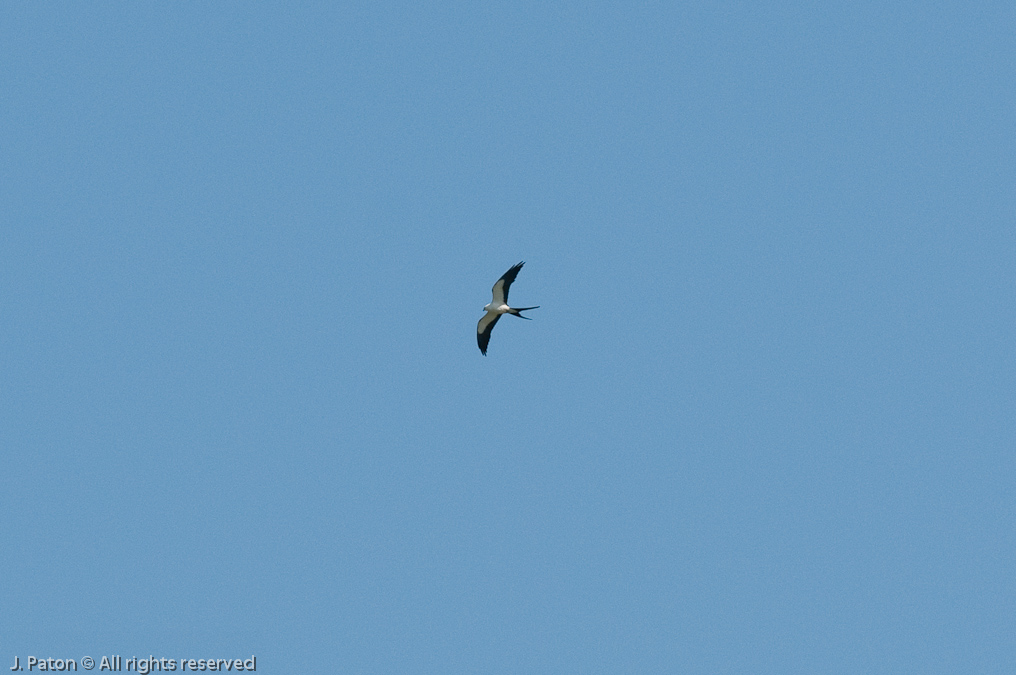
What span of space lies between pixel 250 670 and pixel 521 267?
15916mm

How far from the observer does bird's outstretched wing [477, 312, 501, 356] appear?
5388 cm

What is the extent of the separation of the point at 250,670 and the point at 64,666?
5.06 m

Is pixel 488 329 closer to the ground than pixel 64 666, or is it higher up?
higher up

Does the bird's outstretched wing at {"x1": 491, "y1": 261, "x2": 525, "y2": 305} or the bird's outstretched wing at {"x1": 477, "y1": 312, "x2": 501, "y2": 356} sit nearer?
the bird's outstretched wing at {"x1": 491, "y1": 261, "x2": 525, "y2": 305}

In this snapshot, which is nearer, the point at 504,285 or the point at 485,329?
the point at 504,285

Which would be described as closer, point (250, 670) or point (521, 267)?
point (250, 670)

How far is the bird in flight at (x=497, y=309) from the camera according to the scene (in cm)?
5222

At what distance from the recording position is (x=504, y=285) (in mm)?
52469

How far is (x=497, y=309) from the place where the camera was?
53250 millimetres

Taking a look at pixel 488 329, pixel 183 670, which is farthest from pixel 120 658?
pixel 488 329

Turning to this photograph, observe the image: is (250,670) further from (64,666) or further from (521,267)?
(521,267)

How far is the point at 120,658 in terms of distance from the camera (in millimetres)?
42000

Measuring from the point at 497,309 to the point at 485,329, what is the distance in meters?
1.43

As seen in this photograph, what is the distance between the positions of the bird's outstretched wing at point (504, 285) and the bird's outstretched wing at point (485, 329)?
81 centimetres
